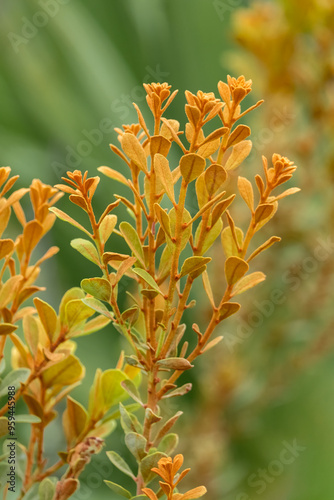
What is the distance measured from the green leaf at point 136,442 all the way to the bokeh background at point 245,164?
374 millimetres

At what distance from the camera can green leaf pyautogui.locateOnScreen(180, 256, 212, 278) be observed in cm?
21

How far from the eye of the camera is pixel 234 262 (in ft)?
0.73

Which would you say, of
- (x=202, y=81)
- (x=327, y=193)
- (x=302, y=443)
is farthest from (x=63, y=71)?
(x=302, y=443)

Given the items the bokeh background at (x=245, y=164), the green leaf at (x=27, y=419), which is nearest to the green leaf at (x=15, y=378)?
the green leaf at (x=27, y=419)

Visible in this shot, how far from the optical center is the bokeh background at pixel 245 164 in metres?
0.72

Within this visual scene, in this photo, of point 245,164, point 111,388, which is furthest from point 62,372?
point 245,164

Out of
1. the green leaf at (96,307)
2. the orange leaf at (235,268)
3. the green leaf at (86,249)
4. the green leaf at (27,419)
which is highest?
the orange leaf at (235,268)

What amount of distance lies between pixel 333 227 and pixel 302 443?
306 mm

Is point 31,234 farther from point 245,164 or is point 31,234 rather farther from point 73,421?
point 245,164

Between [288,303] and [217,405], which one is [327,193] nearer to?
[288,303]

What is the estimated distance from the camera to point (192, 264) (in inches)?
8.5

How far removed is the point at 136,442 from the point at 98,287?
0.06 m

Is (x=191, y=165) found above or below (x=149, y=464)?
above

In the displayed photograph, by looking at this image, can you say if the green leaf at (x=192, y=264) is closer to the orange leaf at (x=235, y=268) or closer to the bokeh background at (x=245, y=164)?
the orange leaf at (x=235, y=268)
